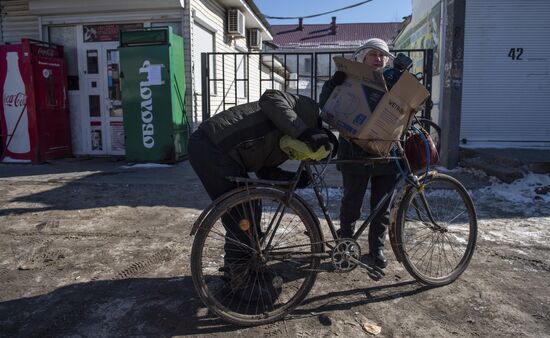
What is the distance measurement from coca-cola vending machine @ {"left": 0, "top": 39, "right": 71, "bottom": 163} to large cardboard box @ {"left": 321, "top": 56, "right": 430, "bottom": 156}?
7.57 metres

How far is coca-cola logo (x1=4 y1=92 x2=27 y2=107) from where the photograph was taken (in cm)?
875

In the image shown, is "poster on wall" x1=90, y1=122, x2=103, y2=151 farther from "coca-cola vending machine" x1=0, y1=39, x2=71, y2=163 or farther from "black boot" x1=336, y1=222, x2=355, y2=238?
"black boot" x1=336, y1=222, x2=355, y2=238

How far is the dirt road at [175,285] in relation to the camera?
2795 millimetres

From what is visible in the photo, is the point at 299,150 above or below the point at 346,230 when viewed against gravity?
above

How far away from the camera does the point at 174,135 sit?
27.6 ft

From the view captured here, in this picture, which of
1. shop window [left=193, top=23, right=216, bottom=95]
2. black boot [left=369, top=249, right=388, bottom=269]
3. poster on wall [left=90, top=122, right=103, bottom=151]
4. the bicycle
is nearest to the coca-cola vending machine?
poster on wall [left=90, top=122, right=103, bottom=151]

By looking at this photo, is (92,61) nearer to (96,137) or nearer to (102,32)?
(102,32)

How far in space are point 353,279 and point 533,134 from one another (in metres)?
6.68

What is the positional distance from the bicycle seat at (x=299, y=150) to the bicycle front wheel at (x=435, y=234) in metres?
0.86

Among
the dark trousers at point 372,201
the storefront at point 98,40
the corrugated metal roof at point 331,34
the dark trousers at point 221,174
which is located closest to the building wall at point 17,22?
the storefront at point 98,40

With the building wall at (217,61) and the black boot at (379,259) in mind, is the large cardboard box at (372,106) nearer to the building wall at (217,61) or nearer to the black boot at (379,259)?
the black boot at (379,259)

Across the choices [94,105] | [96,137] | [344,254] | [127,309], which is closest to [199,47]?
[94,105]

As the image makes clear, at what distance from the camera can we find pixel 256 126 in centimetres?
284

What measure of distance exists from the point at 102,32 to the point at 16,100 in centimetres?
225
